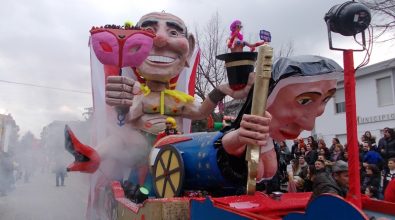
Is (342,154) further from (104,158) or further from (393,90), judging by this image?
(393,90)

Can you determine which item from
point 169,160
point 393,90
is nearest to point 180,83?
point 169,160

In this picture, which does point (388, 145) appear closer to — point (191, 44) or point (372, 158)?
point (372, 158)

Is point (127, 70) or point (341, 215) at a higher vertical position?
point (127, 70)

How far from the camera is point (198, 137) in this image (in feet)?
11.2

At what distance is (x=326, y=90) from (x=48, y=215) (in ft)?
18.6

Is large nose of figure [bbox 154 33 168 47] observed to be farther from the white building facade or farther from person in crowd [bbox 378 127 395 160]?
the white building facade

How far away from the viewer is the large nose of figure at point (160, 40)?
462 centimetres

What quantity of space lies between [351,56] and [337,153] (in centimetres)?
596

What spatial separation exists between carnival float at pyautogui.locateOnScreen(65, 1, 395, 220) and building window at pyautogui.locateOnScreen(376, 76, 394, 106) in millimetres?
12181

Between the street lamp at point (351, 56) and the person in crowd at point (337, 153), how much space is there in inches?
222

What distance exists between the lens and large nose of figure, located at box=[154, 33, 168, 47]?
4617mm

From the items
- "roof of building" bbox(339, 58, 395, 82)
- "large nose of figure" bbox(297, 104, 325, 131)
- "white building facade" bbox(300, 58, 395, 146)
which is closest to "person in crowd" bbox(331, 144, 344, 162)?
"large nose of figure" bbox(297, 104, 325, 131)

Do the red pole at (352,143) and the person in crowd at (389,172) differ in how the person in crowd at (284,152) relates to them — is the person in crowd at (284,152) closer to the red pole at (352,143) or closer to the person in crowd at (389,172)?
the person in crowd at (389,172)

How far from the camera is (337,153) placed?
7551mm
